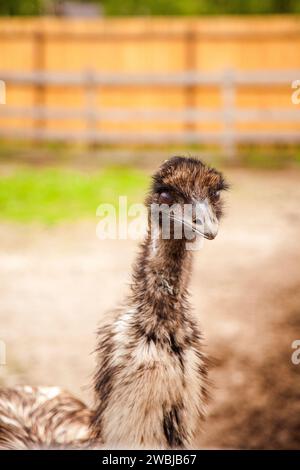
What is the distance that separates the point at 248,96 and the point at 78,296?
4.66m

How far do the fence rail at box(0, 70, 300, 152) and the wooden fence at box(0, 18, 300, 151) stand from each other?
0.4 inches

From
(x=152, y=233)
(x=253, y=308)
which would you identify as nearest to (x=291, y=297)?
(x=253, y=308)

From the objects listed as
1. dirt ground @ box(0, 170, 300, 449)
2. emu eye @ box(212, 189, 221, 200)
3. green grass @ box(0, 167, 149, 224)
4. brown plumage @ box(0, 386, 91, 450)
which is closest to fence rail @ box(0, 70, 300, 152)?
green grass @ box(0, 167, 149, 224)

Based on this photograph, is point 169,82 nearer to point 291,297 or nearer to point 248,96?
point 248,96

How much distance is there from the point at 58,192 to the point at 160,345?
12.0ft

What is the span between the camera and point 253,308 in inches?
128

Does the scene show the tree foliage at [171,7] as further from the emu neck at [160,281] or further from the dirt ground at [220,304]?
the emu neck at [160,281]

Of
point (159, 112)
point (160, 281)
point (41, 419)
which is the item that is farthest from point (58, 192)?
point (160, 281)

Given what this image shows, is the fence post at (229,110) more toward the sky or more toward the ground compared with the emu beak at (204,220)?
more toward the sky

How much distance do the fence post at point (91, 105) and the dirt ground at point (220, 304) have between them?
2642 mm

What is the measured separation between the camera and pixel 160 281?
4.32 feet

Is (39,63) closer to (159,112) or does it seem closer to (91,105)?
(91,105)

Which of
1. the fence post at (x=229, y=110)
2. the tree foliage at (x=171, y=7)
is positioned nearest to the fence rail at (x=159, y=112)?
the fence post at (x=229, y=110)

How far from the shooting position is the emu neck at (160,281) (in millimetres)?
1297
